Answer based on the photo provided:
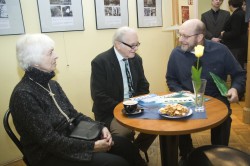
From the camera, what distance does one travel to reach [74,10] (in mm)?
2469

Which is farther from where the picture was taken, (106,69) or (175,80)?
(175,80)

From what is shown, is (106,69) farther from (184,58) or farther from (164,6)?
(164,6)

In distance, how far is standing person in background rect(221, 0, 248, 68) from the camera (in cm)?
349

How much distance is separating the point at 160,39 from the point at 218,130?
1848 millimetres

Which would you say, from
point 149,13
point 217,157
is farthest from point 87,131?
point 149,13

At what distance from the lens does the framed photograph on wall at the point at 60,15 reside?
7.52ft

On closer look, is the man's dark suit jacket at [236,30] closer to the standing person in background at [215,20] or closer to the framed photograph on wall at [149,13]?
the standing person in background at [215,20]

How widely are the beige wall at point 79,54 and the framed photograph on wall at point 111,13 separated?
0.06m

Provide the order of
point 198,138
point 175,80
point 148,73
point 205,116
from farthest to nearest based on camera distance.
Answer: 1. point 148,73
2. point 198,138
3. point 175,80
4. point 205,116

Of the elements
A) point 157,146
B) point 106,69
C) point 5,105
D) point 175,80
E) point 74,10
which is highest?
point 74,10

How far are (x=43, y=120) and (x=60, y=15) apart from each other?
1426 millimetres

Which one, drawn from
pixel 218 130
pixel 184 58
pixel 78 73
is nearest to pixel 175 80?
pixel 184 58

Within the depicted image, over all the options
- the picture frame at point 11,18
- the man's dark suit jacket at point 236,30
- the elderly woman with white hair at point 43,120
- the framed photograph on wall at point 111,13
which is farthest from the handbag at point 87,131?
the man's dark suit jacket at point 236,30

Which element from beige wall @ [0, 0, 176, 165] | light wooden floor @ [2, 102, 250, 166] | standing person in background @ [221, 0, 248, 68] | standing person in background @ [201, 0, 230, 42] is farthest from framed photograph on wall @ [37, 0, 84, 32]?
standing person in background @ [221, 0, 248, 68]
